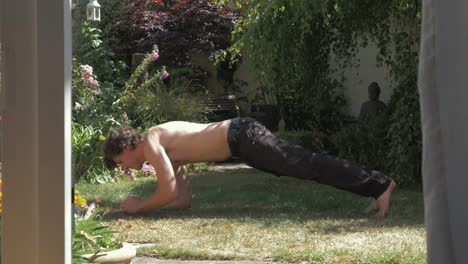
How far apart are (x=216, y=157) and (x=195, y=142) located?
202 mm

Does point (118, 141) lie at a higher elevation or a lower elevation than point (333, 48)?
lower

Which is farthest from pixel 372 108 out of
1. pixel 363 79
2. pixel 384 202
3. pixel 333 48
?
pixel 384 202

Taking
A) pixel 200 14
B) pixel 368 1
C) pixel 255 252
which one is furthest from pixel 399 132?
pixel 200 14

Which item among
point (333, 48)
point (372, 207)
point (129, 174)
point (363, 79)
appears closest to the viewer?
point (372, 207)

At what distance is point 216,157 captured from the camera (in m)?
5.42

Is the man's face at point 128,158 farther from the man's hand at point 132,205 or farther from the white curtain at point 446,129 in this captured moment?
the white curtain at point 446,129

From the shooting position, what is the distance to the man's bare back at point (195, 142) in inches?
209

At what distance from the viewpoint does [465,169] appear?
115 centimetres

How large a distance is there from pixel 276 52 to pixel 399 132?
1437mm

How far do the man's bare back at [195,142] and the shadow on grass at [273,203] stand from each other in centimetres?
39

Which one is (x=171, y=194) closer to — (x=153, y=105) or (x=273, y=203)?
(x=273, y=203)

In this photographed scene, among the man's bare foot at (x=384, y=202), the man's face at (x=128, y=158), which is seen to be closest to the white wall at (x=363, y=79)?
the man's bare foot at (x=384, y=202)

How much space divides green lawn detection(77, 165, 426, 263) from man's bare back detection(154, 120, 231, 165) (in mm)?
389

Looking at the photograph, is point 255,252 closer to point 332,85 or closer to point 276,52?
point 276,52
